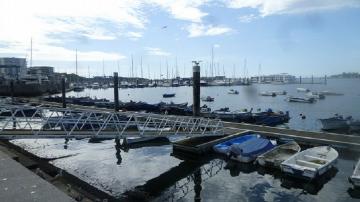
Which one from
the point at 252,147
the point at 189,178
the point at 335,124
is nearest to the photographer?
the point at 189,178

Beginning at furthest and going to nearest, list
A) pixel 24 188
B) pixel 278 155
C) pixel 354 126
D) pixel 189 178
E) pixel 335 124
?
pixel 335 124 < pixel 354 126 < pixel 278 155 < pixel 189 178 < pixel 24 188

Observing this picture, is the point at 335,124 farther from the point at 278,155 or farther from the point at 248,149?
the point at 248,149

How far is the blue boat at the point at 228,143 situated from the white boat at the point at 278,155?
8.17 feet

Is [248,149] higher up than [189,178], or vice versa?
[248,149]

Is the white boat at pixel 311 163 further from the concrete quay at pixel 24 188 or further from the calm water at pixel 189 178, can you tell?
the concrete quay at pixel 24 188

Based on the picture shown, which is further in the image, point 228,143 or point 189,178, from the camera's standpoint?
point 228,143

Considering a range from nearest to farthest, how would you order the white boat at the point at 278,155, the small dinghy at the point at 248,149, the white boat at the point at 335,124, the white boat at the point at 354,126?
the white boat at the point at 278,155 < the small dinghy at the point at 248,149 < the white boat at the point at 354,126 < the white boat at the point at 335,124

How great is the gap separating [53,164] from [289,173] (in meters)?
14.0

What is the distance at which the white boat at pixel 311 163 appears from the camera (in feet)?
57.9

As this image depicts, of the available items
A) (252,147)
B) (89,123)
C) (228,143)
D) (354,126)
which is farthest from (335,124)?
(89,123)

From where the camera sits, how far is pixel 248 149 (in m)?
21.9

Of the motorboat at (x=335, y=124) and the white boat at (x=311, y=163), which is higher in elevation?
the white boat at (x=311, y=163)

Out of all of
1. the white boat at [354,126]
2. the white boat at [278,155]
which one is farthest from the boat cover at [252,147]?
the white boat at [354,126]

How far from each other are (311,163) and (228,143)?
6.43 meters
